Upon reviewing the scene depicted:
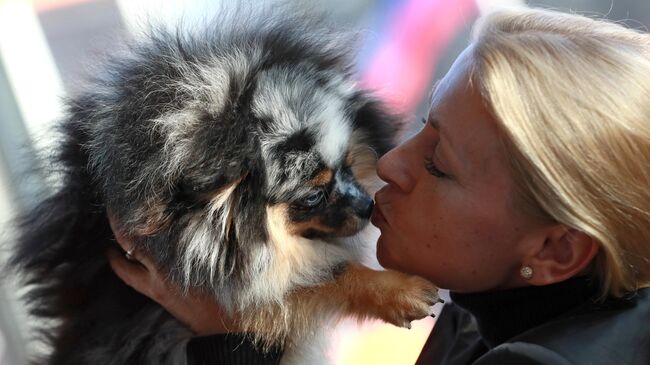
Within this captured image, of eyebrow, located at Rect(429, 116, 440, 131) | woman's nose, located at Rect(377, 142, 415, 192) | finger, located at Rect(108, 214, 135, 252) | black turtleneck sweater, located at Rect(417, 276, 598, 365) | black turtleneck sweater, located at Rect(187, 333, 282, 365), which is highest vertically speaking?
eyebrow, located at Rect(429, 116, 440, 131)

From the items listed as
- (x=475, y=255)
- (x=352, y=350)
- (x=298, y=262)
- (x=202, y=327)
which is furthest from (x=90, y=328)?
(x=352, y=350)

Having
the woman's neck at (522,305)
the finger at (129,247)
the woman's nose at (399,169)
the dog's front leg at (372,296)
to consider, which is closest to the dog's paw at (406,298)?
the dog's front leg at (372,296)

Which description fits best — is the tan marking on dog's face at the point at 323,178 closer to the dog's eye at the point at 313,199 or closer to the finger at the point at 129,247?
the dog's eye at the point at 313,199

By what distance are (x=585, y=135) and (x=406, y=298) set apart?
1.67ft

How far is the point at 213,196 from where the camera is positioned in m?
1.28

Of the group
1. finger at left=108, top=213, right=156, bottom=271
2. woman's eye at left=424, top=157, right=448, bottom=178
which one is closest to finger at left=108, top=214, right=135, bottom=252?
finger at left=108, top=213, right=156, bottom=271

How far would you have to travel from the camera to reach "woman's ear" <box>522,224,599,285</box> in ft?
3.51

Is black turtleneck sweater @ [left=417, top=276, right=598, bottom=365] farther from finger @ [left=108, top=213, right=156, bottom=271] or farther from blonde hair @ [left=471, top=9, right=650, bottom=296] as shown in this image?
finger @ [left=108, top=213, right=156, bottom=271]

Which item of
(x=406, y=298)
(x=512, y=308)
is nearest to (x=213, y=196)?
(x=406, y=298)

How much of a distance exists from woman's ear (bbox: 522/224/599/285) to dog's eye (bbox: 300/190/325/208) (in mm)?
456

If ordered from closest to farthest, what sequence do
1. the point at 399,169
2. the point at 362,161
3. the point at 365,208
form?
the point at 399,169, the point at 365,208, the point at 362,161

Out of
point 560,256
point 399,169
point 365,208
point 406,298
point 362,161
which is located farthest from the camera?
point 362,161

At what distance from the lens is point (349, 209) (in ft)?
4.74

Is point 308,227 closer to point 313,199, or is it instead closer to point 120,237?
point 313,199
